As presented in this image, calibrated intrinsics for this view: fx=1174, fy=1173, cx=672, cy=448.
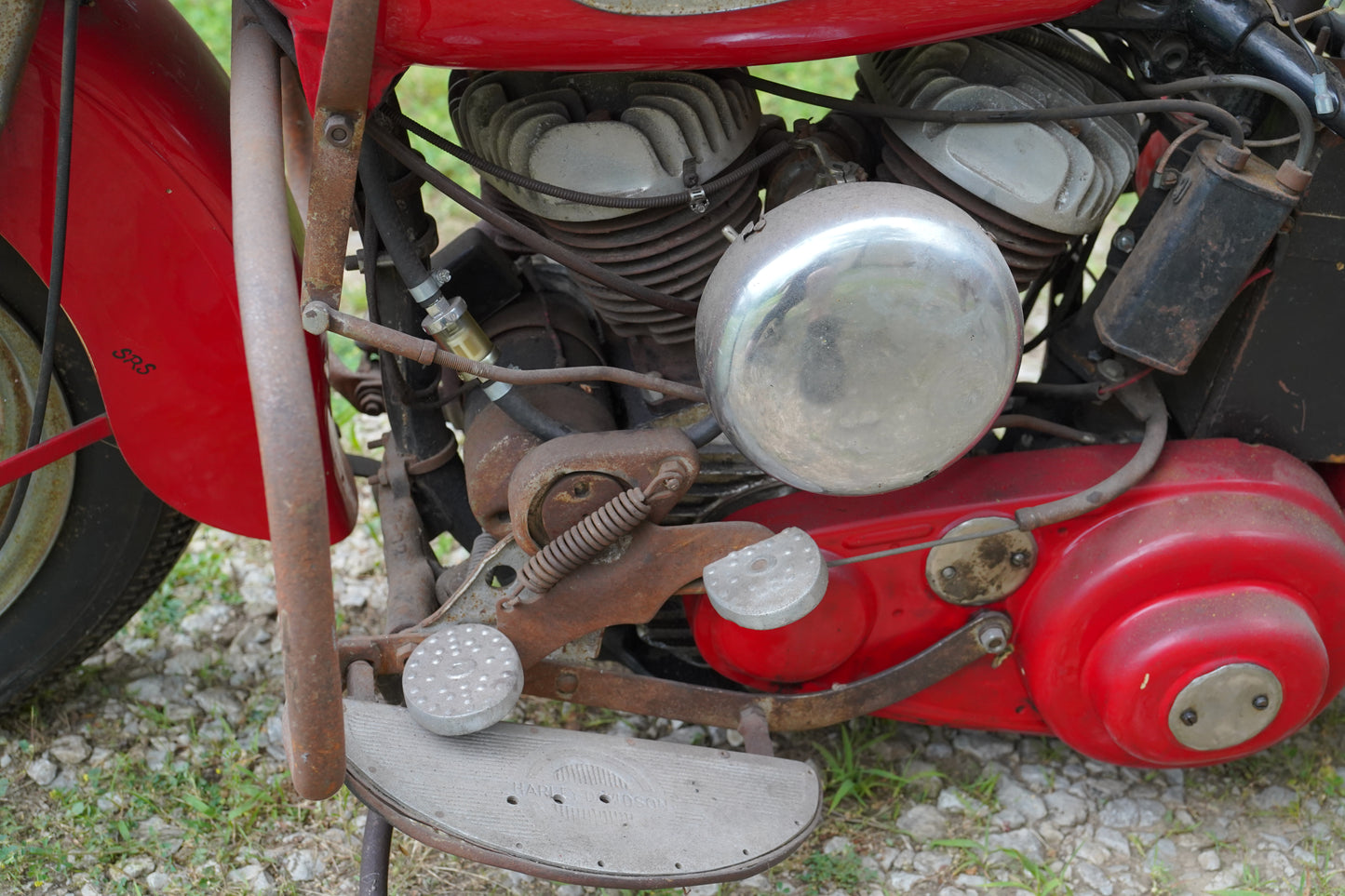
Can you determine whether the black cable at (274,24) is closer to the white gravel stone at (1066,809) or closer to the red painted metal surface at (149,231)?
the red painted metal surface at (149,231)

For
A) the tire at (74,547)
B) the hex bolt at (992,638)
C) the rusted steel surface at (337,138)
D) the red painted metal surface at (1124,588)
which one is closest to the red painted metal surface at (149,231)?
the tire at (74,547)

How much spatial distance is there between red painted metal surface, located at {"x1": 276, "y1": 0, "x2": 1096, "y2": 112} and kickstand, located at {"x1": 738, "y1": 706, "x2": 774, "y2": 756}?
884 mm

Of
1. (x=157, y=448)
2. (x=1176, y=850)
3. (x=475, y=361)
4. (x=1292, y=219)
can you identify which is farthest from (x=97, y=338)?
(x=1176, y=850)

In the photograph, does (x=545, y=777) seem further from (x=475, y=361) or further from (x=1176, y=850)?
(x=1176, y=850)

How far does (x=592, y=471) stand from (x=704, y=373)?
0.69 feet

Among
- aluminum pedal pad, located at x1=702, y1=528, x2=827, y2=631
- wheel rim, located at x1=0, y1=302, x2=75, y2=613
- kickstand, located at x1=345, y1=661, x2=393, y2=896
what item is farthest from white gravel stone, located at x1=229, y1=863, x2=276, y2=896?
aluminum pedal pad, located at x1=702, y1=528, x2=827, y2=631

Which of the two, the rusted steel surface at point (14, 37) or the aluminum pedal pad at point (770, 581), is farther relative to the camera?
the aluminum pedal pad at point (770, 581)

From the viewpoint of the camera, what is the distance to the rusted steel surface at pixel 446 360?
1.27 m

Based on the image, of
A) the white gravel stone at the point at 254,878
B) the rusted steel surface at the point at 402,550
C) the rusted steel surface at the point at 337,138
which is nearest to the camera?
the rusted steel surface at the point at 337,138

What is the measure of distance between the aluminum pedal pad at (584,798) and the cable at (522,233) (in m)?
0.59

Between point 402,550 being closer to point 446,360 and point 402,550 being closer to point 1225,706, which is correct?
point 446,360

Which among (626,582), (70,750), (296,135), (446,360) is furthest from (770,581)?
(70,750)

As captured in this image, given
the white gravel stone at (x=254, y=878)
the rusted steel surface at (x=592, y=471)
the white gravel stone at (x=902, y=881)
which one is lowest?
the white gravel stone at (x=902, y=881)

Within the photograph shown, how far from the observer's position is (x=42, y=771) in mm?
1862
